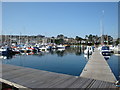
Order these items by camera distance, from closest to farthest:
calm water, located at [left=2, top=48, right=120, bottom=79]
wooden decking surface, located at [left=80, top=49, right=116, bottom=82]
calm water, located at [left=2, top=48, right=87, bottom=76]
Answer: wooden decking surface, located at [left=80, top=49, right=116, bottom=82] → calm water, located at [left=2, top=48, right=120, bottom=79] → calm water, located at [left=2, top=48, right=87, bottom=76]

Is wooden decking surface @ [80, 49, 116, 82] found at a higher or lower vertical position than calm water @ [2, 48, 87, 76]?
higher

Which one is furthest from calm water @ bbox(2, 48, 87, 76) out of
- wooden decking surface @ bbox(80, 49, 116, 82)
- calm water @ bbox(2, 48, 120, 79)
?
wooden decking surface @ bbox(80, 49, 116, 82)

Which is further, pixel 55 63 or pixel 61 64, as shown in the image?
pixel 55 63

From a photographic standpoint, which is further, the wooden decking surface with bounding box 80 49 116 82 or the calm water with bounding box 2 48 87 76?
the calm water with bounding box 2 48 87 76

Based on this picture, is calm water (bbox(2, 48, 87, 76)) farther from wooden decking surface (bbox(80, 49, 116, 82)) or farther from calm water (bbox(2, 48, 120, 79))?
wooden decking surface (bbox(80, 49, 116, 82))

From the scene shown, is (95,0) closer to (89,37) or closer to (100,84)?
(100,84)

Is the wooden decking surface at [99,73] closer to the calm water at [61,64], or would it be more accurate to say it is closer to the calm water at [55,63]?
the calm water at [61,64]

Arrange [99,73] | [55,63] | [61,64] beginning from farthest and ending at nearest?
[55,63] → [61,64] → [99,73]

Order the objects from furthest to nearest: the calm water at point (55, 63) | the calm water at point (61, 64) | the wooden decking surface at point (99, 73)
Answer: the calm water at point (55, 63) < the calm water at point (61, 64) < the wooden decking surface at point (99, 73)

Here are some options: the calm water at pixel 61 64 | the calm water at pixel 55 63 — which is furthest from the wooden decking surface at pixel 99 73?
the calm water at pixel 55 63

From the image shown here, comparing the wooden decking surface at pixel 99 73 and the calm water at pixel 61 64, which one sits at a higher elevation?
the wooden decking surface at pixel 99 73

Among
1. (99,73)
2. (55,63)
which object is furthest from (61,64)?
(99,73)

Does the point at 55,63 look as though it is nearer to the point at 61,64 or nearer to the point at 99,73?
the point at 61,64

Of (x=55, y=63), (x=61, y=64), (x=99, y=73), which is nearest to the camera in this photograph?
(x=99, y=73)
